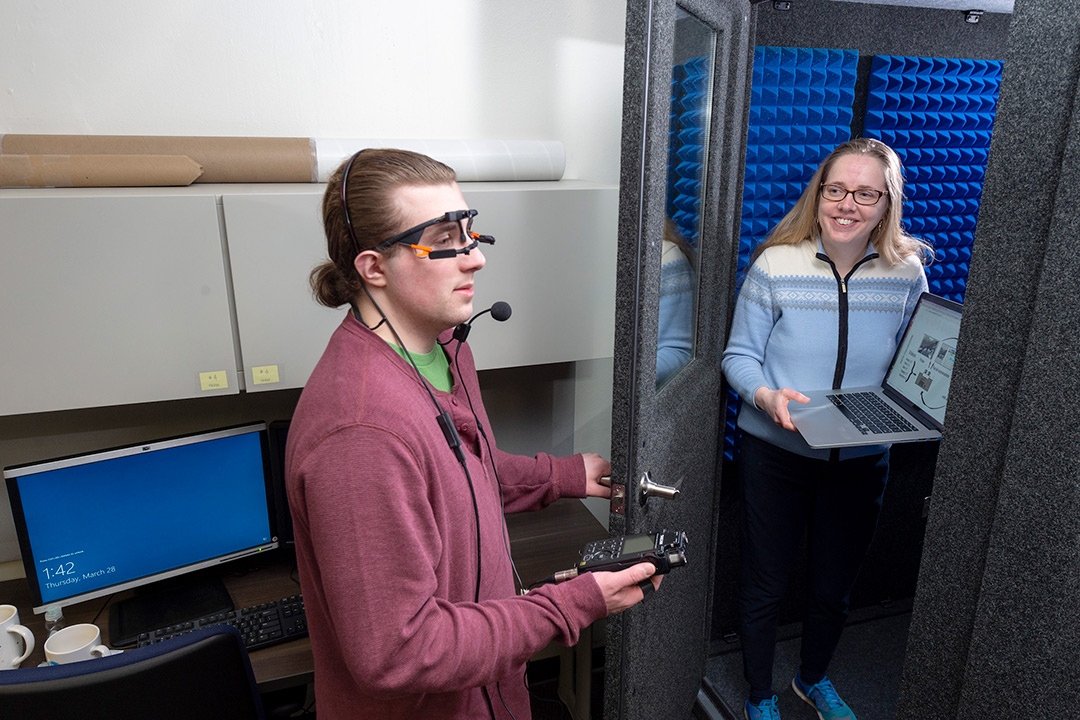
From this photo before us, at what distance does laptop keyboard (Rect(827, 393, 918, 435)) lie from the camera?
1266 millimetres

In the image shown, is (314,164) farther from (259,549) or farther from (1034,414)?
(1034,414)

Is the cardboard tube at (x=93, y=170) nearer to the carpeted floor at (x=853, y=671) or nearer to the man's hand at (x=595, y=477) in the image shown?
the man's hand at (x=595, y=477)

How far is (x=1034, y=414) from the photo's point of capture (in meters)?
0.75

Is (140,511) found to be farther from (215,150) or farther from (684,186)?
(684,186)

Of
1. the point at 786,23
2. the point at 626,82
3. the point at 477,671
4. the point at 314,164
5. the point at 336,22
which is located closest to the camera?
the point at 477,671

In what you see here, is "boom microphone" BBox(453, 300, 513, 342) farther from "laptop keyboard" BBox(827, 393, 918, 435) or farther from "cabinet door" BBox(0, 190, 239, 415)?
"laptop keyboard" BBox(827, 393, 918, 435)

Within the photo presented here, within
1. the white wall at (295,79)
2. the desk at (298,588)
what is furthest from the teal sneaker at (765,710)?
the white wall at (295,79)

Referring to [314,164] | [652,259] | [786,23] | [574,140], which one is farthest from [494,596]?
[786,23]

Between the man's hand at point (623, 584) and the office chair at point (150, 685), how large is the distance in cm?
55

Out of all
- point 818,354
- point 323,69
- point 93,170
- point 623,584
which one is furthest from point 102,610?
point 818,354

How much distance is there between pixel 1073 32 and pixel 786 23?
1.05 meters

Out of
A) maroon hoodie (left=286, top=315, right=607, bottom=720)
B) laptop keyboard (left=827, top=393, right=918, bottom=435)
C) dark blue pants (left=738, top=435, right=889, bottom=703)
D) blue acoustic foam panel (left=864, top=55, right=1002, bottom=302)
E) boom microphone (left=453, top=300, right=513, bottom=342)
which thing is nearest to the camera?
maroon hoodie (left=286, top=315, right=607, bottom=720)

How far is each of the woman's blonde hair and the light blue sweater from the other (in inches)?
0.8

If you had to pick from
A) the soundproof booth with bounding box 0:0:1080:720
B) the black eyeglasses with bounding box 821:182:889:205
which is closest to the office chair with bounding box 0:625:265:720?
the soundproof booth with bounding box 0:0:1080:720
